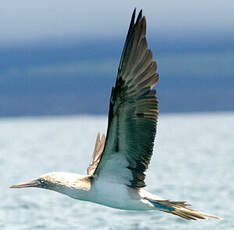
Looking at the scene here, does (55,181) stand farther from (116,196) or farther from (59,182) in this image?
(116,196)

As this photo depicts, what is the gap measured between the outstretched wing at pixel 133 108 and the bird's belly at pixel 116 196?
27 centimetres

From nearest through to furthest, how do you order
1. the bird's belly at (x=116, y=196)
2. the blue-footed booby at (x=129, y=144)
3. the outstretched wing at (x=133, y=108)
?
the outstretched wing at (x=133, y=108) → the blue-footed booby at (x=129, y=144) → the bird's belly at (x=116, y=196)

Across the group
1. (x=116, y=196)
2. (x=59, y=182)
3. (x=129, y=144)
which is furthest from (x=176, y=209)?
(x=59, y=182)

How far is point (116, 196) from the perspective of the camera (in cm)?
1125

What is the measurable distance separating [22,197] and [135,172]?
14170 millimetres

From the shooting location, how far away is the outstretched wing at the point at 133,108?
33.1 ft

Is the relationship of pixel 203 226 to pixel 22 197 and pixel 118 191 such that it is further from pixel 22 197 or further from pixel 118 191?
pixel 22 197

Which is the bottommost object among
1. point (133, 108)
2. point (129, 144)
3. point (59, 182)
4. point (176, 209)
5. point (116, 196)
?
point (176, 209)

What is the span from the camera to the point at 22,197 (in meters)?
24.9

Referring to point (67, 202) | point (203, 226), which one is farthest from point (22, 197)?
point (203, 226)

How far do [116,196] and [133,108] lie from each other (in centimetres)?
164

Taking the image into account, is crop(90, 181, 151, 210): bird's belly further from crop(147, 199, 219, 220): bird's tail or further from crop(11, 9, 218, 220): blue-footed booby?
crop(147, 199, 219, 220): bird's tail

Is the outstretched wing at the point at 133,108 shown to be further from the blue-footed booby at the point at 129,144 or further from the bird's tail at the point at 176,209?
the bird's tail at the point at 176,209

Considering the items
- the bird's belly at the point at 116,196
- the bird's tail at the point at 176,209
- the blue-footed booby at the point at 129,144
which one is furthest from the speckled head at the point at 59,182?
the bird's tail at the point at 176,209
